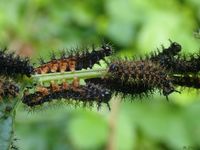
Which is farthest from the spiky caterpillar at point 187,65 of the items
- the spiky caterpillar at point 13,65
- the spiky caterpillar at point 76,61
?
the spiky caterpillar at point 13,65

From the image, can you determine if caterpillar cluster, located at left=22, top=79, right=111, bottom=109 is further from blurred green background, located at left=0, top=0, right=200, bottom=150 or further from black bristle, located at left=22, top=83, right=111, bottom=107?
blurred green background, located at left=0, top=0, right=200, bottom=150

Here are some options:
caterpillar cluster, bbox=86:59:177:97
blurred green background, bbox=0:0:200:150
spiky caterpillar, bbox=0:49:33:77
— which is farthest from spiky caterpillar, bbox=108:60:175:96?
blurred green background, bbox=0:0:200:150

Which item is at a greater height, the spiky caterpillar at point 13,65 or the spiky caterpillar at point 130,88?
the spiky caterpillar at point 13,65

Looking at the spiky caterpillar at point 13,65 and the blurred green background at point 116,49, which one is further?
the blurred green background at point 116,49

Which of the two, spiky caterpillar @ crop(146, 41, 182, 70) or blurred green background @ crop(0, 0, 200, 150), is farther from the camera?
blurred green background @ crop(0, 0, 200, 150)

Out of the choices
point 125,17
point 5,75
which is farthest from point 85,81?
point 125,17

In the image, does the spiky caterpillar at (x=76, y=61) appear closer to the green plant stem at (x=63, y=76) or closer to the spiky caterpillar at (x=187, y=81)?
the green plant stem at (x=63, y=76)

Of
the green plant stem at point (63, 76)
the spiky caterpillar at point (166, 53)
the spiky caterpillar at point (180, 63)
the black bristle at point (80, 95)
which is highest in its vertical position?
the spiky caterpillar at point (166, 53)
